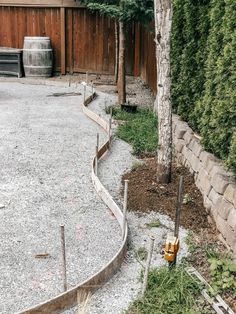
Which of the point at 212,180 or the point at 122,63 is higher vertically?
the point at 122,63

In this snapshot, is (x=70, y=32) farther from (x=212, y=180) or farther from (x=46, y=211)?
(x=212, y=180)

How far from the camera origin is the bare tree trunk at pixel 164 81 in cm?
441

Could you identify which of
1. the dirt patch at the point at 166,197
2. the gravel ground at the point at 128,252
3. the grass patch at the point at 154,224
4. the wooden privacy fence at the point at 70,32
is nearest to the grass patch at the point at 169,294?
the gravel ground at the point at 128,252

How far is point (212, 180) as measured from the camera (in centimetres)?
394

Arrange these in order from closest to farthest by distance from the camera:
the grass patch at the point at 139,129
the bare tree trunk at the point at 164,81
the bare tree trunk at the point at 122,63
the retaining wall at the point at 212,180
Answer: the retaining wall at the point at 212,180 < the bare tree trunk at the point at 164,81 < the grass patch at the point at 139,129 < the bare tree trunk at the point at 122,63

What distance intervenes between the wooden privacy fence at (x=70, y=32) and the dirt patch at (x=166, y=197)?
7181 mm

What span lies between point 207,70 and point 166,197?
1.44 m

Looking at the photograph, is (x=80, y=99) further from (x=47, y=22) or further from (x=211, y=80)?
(x=211, y=80)

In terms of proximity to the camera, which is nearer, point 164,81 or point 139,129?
point 164,81

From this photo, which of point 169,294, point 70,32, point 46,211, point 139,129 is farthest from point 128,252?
point 70,32

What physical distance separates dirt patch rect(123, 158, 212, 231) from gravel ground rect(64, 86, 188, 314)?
127mm

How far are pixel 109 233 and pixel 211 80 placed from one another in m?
1.92

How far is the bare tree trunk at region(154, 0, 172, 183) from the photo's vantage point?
4.41 meters

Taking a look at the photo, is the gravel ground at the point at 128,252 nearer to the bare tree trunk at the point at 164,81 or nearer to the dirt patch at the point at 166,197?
the dirt patch at the point at 166,197
